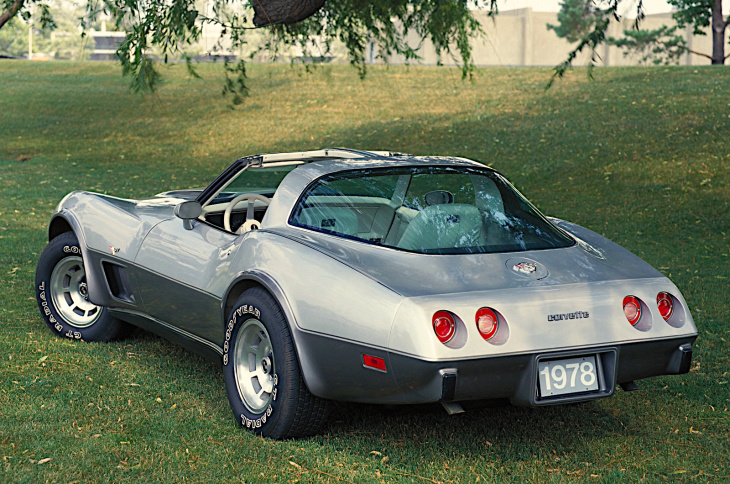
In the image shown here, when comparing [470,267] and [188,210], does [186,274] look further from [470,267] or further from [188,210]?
[470,267]

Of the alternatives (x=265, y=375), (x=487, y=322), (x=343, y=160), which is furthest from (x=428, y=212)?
(x=265, y=375)

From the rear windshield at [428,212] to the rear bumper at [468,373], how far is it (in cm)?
67

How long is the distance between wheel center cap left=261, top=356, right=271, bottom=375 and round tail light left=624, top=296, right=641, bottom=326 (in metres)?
1.69

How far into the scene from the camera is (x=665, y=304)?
4000mm

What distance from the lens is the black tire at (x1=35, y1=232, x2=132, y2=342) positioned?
5.79m

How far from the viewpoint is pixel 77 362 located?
17.5 ft

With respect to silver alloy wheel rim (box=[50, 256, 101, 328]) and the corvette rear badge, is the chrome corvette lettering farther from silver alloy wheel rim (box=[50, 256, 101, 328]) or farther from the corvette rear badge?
silver alloy wheel rim (box=[50, 256, 101, 328])

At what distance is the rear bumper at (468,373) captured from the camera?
3496 mm

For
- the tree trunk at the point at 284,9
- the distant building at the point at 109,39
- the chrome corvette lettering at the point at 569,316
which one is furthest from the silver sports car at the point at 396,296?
the distant building at the point at 109,39

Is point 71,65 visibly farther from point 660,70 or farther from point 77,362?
point 77,362

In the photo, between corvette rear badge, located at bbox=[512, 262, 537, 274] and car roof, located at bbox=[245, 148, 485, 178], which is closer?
corvette rear badge, located at bbox=[512, 262, 537, 274]

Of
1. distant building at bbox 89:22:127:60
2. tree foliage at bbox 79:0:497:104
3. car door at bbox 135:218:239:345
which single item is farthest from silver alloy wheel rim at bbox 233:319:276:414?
distant building at bbox 89:22:127:60

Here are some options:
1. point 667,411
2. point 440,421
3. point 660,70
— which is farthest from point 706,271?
point 660,70

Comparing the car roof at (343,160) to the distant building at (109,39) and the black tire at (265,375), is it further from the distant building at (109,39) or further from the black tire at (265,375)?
the distant building at (109,39)
